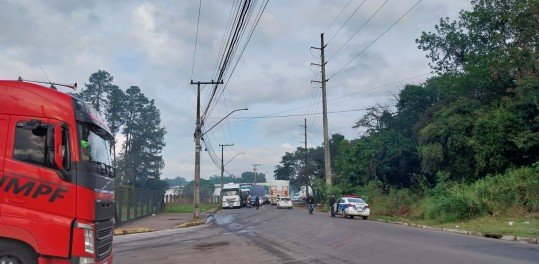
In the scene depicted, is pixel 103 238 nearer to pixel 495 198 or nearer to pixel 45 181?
pixel 45 181

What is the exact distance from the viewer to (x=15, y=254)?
7.51 m

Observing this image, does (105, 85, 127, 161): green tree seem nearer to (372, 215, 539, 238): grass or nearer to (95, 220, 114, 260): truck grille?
(372, 215, 539, 238): grass

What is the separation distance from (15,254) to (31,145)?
5.11ft

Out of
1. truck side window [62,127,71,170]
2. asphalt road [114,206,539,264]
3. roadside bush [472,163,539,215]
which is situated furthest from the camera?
roadside bush [472,163,539,215]

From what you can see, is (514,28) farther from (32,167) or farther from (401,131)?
(32,167)

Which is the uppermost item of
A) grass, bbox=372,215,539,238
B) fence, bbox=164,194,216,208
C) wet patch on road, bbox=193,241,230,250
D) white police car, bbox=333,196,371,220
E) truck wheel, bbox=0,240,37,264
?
fence, bbox=164,194,216,208

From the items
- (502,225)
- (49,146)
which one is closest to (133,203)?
(502,225)

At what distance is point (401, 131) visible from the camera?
170 ft

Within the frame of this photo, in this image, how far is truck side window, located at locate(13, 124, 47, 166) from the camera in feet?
25.4

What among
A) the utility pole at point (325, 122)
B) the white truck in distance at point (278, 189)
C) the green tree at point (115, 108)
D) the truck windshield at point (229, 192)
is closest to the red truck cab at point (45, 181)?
the utility pole at point (325, 122)

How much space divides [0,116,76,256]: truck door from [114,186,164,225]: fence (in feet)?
66.4

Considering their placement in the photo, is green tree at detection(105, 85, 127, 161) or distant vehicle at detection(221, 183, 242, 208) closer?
distant vehicle at detection(221, 183, 242, 208)

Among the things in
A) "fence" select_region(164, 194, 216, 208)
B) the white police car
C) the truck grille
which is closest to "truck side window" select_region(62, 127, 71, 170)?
the truck grille

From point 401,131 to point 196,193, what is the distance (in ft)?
79.4
